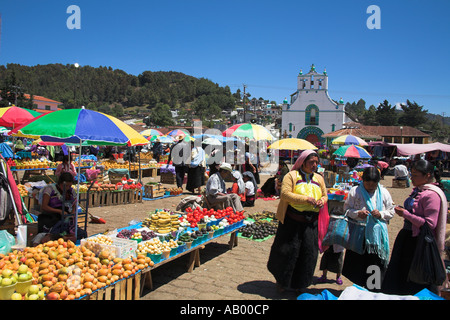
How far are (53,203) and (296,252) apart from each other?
11.8 feet

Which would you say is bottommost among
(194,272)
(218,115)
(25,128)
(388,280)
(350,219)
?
(194,272)

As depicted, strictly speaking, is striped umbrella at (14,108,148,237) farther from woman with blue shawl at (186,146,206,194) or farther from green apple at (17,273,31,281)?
woman with blue shawl at (186,146,206,194)

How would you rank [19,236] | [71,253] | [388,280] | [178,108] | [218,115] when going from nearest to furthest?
[388,280] < [71,253] < [19,236] < [218,115] < [178,108]

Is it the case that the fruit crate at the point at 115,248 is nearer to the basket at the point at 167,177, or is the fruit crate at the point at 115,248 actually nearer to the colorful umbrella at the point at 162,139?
the basket at the point at 167,177

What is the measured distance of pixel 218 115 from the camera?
375 ft

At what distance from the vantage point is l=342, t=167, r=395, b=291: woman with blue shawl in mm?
3654

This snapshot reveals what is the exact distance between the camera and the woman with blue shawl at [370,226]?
3.65 meters

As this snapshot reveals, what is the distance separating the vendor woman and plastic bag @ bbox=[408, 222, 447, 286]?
1061 mm

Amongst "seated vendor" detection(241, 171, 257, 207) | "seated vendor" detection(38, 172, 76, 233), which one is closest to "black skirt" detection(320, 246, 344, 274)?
"seated vendor" detection(38, 172, 76, 233)

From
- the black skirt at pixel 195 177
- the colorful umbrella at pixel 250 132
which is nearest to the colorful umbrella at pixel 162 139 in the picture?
the black skirt at pixel 195 177

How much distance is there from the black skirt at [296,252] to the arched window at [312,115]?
4557 cm
